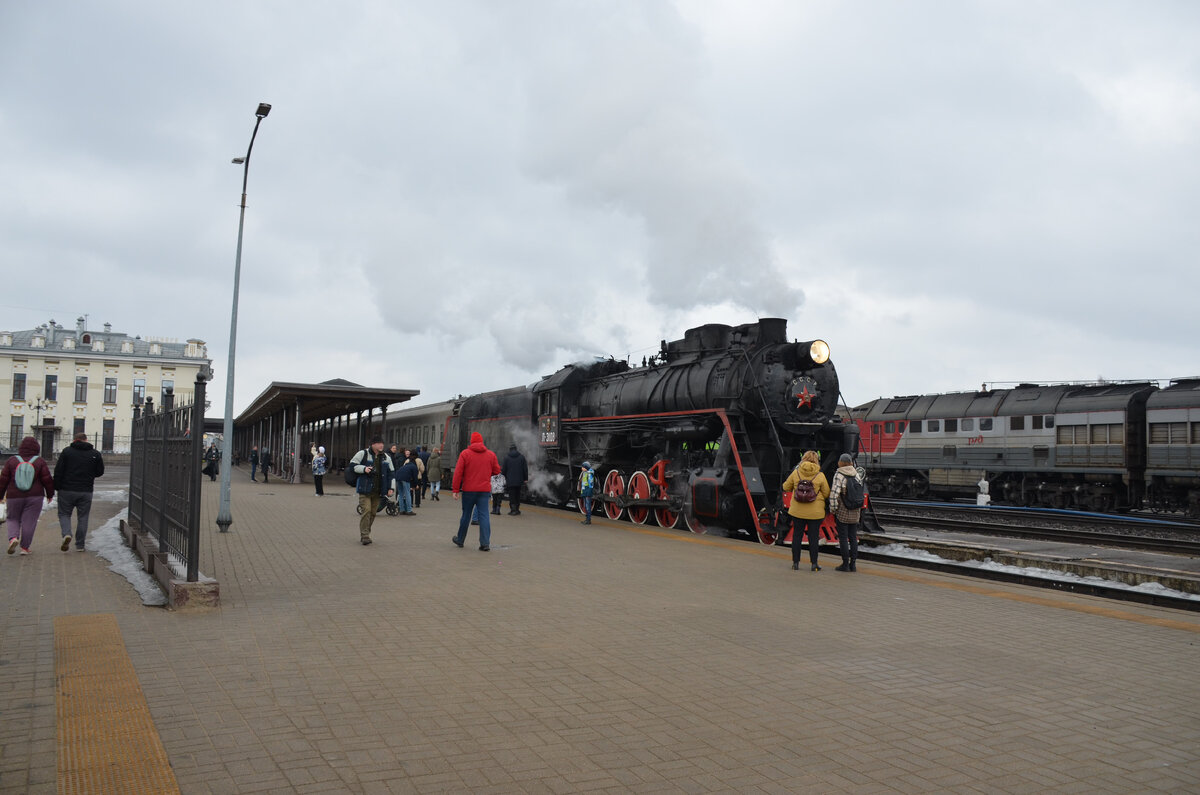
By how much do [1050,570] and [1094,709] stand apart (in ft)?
22.6

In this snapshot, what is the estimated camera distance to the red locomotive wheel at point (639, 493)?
51.8 feet

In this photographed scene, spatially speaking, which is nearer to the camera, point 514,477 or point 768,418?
point 768,418

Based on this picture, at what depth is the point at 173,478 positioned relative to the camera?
26.4 ft

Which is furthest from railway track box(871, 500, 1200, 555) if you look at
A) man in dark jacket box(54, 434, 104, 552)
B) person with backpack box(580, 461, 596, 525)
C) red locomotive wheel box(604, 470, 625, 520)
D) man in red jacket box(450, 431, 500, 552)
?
man in dark jacket box(54, 434, 104, 552)

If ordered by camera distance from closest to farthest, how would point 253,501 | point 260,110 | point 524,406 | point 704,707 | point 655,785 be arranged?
point 655,785 → point 704,707 → point 260,110 → point 253,501 → point 524,406

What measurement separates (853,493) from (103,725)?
27.1 feet

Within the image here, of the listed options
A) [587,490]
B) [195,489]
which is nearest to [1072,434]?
[587,490]

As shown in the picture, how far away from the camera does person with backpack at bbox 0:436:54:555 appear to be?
32.0 ft

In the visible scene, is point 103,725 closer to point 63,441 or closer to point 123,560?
point 123,560

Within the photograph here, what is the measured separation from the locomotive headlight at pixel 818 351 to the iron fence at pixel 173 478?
986 cm

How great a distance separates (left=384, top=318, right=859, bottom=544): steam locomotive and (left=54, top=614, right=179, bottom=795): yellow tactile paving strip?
9618mm

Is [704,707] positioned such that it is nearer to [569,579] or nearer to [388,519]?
[569,579]

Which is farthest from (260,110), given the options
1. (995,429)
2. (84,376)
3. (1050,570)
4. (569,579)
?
(84,376)

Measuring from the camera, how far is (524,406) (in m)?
22.0
